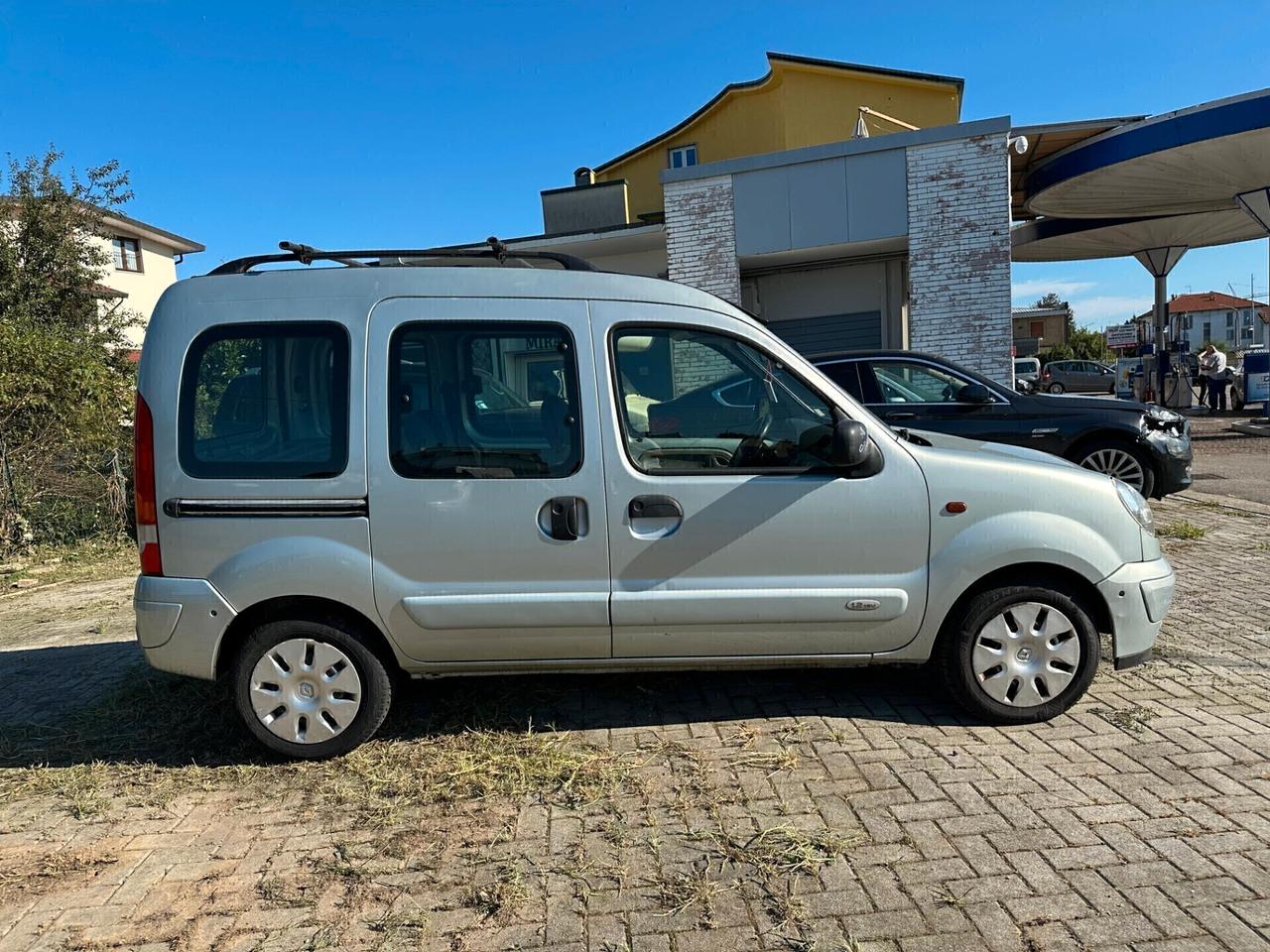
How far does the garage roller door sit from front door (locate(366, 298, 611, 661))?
1219 cm

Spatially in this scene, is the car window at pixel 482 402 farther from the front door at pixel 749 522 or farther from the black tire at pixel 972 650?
the black tire at pixel 972 650

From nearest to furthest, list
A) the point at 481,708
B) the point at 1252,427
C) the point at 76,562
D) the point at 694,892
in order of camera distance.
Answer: the point at 694,892
the point at 481,708
the point at 76,562
the point at 1252,427

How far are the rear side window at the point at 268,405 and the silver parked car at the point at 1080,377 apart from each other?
43.6m

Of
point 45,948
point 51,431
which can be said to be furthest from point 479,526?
point 51,431

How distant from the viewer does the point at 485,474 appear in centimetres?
365

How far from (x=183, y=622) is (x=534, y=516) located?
5.26 ft

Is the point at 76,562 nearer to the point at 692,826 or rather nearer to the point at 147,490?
the point at 147,490

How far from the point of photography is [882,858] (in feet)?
9.36

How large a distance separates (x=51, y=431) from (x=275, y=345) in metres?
7.93

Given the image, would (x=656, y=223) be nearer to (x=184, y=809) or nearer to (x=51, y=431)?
(x=51, y=431)

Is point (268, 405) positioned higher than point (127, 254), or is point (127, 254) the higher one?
point (127, 254)

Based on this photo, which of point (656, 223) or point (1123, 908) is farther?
point (656, 223)

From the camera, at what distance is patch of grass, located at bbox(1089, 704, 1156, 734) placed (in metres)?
3.74

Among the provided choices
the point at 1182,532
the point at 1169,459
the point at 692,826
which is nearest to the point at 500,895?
the point at 692,826
